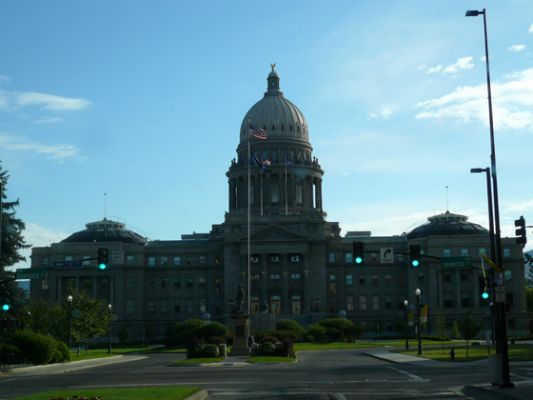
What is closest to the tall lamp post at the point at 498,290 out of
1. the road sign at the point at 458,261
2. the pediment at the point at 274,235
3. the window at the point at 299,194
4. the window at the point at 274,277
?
the road sign at the point at 458,261

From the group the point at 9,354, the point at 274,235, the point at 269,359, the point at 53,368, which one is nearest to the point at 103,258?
the point at 53,368

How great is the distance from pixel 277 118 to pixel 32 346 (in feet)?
368

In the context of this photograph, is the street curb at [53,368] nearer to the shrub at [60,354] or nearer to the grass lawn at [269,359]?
the shrub at [60,354]

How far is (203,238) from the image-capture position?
16938cm

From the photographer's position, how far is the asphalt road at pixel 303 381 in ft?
106

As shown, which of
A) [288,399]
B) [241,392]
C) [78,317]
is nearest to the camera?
[288,399]

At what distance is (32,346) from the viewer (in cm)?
5603

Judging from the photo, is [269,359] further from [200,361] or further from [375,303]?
[375,303]

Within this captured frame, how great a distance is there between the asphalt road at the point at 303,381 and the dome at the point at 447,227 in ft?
327

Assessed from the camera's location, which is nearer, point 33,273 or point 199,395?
point 199,395

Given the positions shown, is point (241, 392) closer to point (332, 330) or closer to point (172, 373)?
point (172, 373)

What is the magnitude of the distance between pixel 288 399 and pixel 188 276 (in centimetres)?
12282

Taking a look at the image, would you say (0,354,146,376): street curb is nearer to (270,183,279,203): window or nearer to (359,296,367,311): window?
(359,296,367,311): window

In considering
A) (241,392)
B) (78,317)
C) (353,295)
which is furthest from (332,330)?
(241,392)
